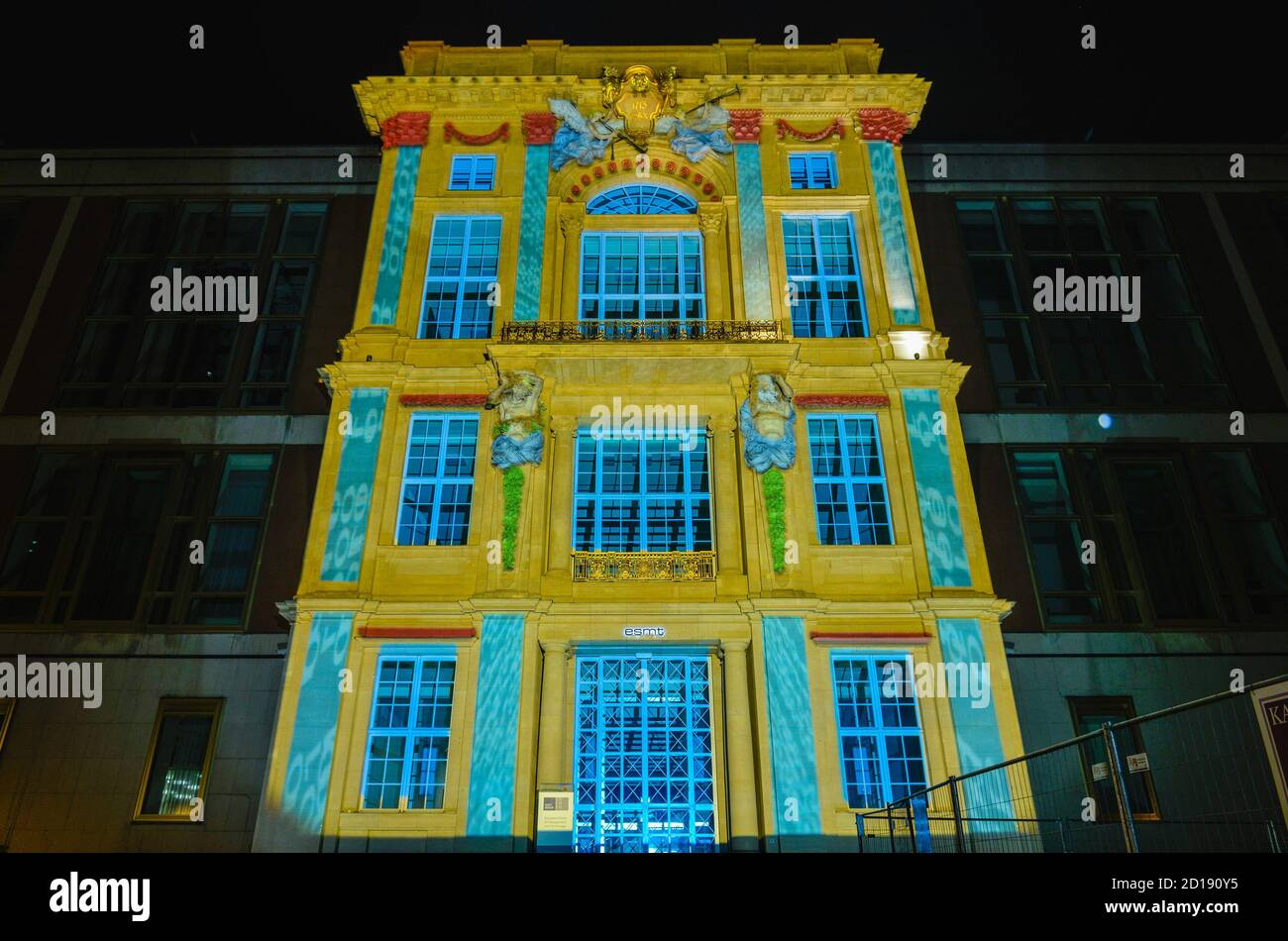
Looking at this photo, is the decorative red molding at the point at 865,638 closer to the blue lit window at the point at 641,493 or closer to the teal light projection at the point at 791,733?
the teal light projection at the point at 791,733

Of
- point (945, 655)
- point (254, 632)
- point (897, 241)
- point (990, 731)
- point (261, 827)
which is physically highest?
point (897, 241)

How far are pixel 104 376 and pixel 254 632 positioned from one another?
28.7 ft

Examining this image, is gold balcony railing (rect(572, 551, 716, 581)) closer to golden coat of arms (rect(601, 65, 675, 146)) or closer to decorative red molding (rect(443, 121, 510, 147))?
golden coat of arms (rect(601, 65, 675, 146))

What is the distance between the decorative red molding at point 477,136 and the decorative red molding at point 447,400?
7.99m

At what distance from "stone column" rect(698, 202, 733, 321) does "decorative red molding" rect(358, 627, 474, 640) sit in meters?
9.36

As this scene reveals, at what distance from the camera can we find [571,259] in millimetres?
22719

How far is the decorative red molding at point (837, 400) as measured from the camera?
20.5 m

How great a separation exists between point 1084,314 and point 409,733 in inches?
802

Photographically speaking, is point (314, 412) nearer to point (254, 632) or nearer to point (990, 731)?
point (254, 632)

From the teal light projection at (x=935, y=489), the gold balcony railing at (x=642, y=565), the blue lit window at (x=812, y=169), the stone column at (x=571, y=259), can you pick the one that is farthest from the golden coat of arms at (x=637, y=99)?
the gold balcony railing at (x=642, y=565)

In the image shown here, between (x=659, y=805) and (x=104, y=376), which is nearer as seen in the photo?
(x=659, y=805)
